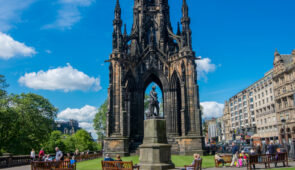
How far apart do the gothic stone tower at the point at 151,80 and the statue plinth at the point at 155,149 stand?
44.1 ft

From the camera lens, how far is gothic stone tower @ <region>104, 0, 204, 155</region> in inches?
1051

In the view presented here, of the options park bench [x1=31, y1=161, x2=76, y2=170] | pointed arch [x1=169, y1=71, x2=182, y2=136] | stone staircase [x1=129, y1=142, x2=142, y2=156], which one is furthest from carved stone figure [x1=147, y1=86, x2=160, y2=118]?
pointed arch [x1=169, y1=71, x2=182, y2=136]

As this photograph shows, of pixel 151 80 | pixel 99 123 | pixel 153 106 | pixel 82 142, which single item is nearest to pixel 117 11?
pixel 151 80

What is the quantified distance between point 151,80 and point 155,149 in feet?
68.2

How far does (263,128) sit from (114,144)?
55.2m

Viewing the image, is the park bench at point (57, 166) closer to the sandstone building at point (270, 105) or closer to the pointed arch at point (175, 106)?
the pointed arch at point (175, 106)

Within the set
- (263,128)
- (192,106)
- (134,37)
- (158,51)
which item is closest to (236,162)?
(192,106)

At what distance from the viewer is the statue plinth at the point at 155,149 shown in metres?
12.3

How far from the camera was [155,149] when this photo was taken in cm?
1247

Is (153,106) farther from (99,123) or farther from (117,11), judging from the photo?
(99,123)

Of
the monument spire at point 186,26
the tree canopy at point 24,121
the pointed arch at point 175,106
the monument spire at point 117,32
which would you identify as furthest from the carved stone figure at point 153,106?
the tree canopy at point 24,121

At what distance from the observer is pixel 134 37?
3228 centimetres

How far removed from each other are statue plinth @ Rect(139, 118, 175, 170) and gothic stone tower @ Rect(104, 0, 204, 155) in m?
13.5

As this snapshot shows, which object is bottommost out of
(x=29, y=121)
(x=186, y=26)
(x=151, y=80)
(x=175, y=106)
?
(x=29, y=121)
